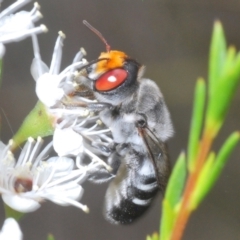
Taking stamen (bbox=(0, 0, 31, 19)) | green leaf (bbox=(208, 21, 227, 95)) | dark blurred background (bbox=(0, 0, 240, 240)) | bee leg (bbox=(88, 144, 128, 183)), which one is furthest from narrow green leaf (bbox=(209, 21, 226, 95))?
dark blurred background (bbox=(0, 0, 240, 240))

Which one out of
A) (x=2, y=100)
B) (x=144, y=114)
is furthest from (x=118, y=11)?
(x=144, y=114)

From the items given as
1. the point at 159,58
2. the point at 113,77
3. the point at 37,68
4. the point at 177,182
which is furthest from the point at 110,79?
the point at 159,58

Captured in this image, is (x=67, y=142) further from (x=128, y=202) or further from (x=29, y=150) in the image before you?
(x=128, y=202)

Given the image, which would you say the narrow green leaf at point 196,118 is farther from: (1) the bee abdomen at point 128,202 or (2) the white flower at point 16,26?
(1) the bee abdomen at point 128,202

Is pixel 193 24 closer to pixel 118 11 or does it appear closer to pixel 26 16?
pixel 118 11

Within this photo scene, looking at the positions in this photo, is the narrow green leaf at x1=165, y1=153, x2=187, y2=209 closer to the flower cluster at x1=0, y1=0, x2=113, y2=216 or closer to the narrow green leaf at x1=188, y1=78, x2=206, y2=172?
the narrow green leaf at x1=188, y1=78, x2=206, y2=172

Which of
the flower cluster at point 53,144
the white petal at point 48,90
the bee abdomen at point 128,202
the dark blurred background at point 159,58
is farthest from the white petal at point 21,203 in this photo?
the dark blurred background at point 159,58

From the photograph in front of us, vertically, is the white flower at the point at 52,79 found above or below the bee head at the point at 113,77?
above
